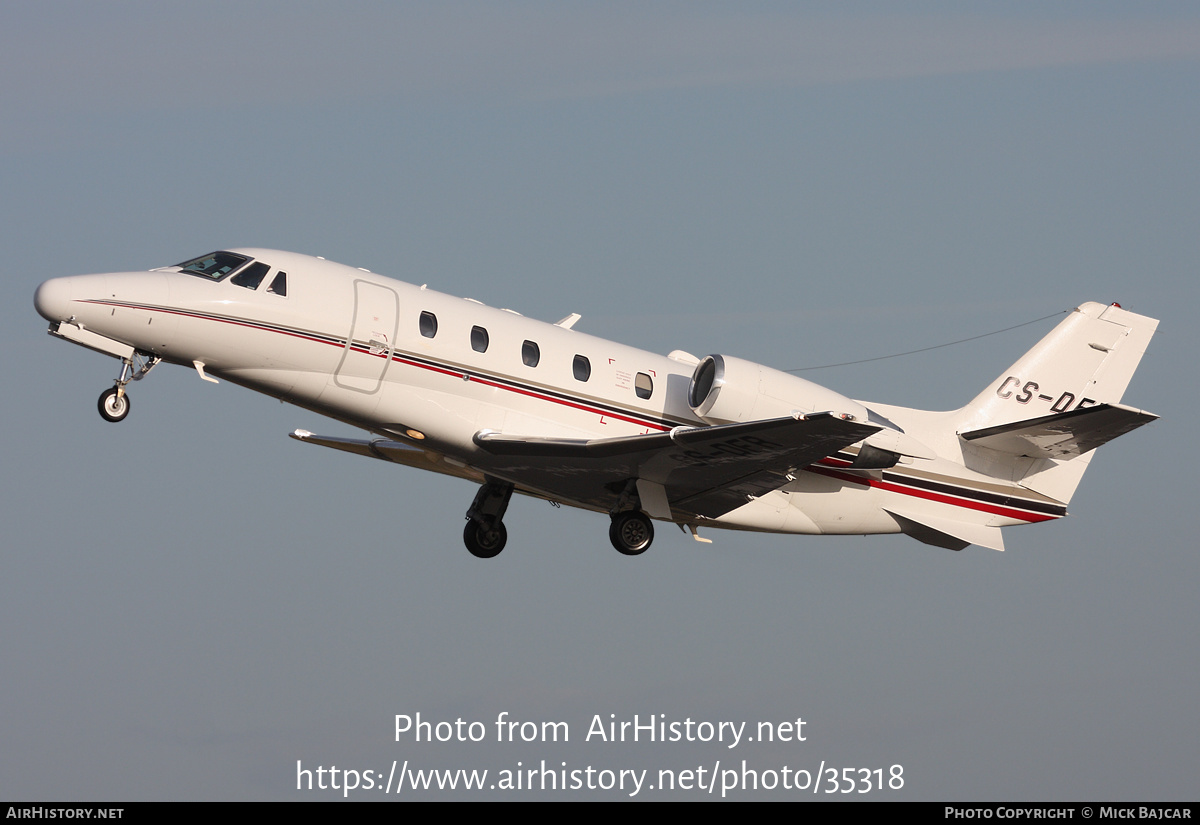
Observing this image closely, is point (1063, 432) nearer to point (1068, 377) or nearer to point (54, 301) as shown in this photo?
point (1068, 377)

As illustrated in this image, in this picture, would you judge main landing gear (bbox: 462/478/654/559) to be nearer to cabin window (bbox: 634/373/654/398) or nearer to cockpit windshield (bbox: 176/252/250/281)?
cabin window (bbox: 634/373/654/398)

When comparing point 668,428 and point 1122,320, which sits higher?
point 1122,320

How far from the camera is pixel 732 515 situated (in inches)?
937

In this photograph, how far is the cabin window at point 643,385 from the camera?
886 inches

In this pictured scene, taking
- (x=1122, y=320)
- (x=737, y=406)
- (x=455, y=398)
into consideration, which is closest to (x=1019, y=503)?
(x=1122, y=320)

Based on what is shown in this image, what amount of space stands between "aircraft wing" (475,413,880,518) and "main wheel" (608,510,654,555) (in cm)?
29

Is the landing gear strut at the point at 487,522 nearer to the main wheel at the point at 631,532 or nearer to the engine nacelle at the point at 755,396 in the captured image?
the main wheel at the point at 631,532

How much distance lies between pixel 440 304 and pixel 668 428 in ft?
13.5

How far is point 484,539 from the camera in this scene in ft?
80.1

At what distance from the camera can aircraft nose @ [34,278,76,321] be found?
63.1 feet

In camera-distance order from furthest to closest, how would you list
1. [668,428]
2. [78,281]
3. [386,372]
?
1. [668,428]
2. [386,372]
3. [78,281]

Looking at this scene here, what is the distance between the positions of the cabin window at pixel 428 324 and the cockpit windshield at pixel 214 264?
2.64m

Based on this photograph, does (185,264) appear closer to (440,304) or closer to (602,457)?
(440,304)

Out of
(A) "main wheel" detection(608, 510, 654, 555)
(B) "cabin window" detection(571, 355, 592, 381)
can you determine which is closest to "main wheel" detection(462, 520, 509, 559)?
(A) "main wheel" detection(608, 510, 654, 555)
